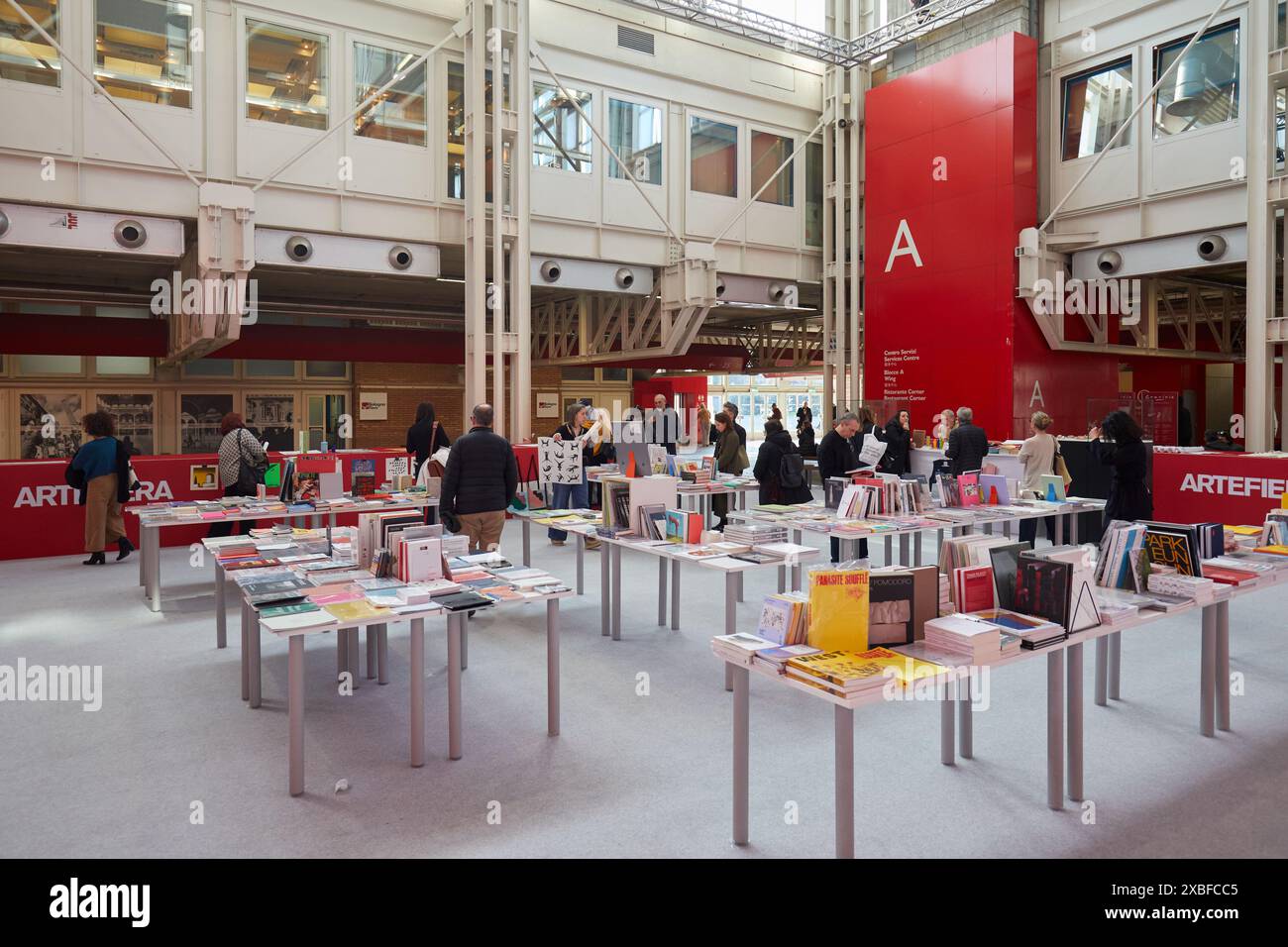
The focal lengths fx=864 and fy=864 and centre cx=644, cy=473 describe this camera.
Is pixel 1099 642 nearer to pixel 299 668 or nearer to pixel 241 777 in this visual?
pixel 299 668

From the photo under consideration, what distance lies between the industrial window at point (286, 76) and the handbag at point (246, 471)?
455 cm

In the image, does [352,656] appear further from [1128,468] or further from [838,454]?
[1128,468]

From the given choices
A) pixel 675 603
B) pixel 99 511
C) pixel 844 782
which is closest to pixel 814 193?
pixel 675 603

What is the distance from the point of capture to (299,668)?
3.57 metres

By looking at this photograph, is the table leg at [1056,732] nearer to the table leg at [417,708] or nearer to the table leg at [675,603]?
the table leg at [417,708]

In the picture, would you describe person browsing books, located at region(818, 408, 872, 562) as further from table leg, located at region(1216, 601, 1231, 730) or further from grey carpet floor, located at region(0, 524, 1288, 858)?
table leg, located at region(1216, 601, 1231, 730)

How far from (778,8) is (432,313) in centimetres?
869

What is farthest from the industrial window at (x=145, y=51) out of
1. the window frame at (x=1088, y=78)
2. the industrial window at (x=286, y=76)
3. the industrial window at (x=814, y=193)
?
the window frame at (x=1088, y=78)

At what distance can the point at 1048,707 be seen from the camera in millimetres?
3568

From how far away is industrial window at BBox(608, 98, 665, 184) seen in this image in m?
13.1

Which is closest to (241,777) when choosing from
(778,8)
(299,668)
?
(299,668)

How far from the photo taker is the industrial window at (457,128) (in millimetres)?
12047

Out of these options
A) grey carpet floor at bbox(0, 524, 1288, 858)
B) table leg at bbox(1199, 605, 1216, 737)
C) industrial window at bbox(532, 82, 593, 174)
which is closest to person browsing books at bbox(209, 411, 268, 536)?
grey carpet floor at bbox(0, 524, 1288, 858)

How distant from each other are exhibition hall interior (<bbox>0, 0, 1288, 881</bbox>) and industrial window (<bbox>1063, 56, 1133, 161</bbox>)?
0.07m
